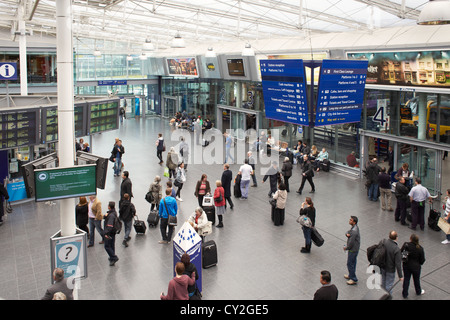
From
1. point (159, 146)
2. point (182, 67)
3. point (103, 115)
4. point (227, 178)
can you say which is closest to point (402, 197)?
point (227, 178)

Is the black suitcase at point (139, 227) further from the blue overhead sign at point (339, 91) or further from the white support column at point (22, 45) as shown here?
the white support column at point (22, 45)

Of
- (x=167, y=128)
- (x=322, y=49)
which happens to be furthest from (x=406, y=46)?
(x=167, y=128)

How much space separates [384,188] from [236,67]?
12033 mm

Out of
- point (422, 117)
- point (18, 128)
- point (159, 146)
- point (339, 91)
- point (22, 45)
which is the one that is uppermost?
point (22, 45)

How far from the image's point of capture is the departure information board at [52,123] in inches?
487

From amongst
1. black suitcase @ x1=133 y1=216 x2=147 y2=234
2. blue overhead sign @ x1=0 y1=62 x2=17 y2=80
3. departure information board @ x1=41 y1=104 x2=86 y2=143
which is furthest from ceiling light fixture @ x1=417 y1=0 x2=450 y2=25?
blue overhead sign @ x1=0 y1=62 x2=17 y2=80

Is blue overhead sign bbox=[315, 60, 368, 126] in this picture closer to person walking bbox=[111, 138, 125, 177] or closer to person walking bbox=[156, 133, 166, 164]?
person walking bbox=[111, 138, 125, 177]

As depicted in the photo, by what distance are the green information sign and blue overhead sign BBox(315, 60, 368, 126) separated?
5.23 m

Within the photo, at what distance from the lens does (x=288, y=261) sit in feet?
31.2

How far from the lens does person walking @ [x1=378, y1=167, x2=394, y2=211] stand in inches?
→ 505

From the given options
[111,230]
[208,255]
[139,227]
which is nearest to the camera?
[111,230]

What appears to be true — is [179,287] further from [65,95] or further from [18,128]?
[18,128]

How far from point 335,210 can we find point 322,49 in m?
6.75

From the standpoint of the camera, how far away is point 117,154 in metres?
16.8
